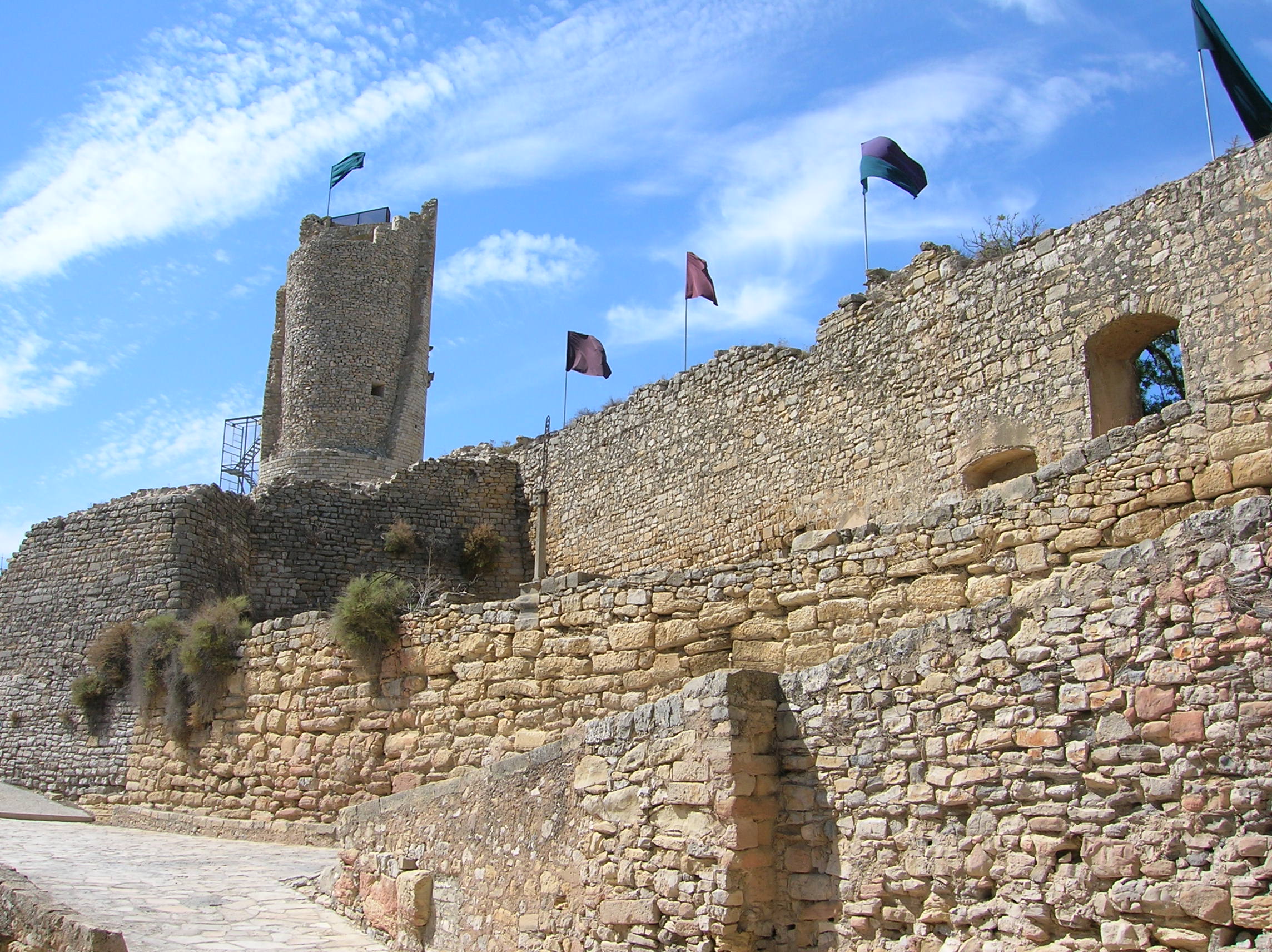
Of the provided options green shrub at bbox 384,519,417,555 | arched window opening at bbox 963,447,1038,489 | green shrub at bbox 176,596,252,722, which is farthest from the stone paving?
arched window opening at bbox 963,447,1038,489

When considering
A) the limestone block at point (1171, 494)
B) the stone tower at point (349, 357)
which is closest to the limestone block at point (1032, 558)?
the limestone block at point (1171, 494)

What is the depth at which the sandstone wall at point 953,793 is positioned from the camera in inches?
189

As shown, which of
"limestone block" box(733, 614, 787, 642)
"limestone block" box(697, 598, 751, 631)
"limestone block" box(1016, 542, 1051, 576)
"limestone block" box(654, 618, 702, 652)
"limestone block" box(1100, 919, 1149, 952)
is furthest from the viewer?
"limestone block" box(654, 618, 702, 652)

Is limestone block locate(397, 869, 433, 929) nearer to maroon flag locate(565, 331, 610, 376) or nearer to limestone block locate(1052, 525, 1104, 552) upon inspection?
limestone block locate(1052, 525, 1104, 552)

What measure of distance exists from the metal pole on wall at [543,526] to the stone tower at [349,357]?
7359 millimetres

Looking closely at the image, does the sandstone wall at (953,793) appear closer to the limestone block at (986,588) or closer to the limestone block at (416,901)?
the limestone block at (416,901)

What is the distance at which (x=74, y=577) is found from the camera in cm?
1670

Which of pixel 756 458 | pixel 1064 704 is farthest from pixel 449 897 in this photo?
pixel 756 458

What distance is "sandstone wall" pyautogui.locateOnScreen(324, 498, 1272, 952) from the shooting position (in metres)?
4.80

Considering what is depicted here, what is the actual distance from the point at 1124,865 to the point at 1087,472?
3.15m

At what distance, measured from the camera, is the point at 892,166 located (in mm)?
14383

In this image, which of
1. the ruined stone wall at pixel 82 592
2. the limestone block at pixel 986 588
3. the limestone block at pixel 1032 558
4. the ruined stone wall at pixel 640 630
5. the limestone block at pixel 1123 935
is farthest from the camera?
the ruined stone wall at pixel 82 592

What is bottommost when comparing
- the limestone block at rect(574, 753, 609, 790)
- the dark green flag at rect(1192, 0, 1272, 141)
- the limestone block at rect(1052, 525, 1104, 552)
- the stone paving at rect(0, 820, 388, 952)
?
the stone paving at rect(0, 820, 388, 952)

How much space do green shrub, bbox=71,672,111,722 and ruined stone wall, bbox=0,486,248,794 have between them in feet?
0.65
